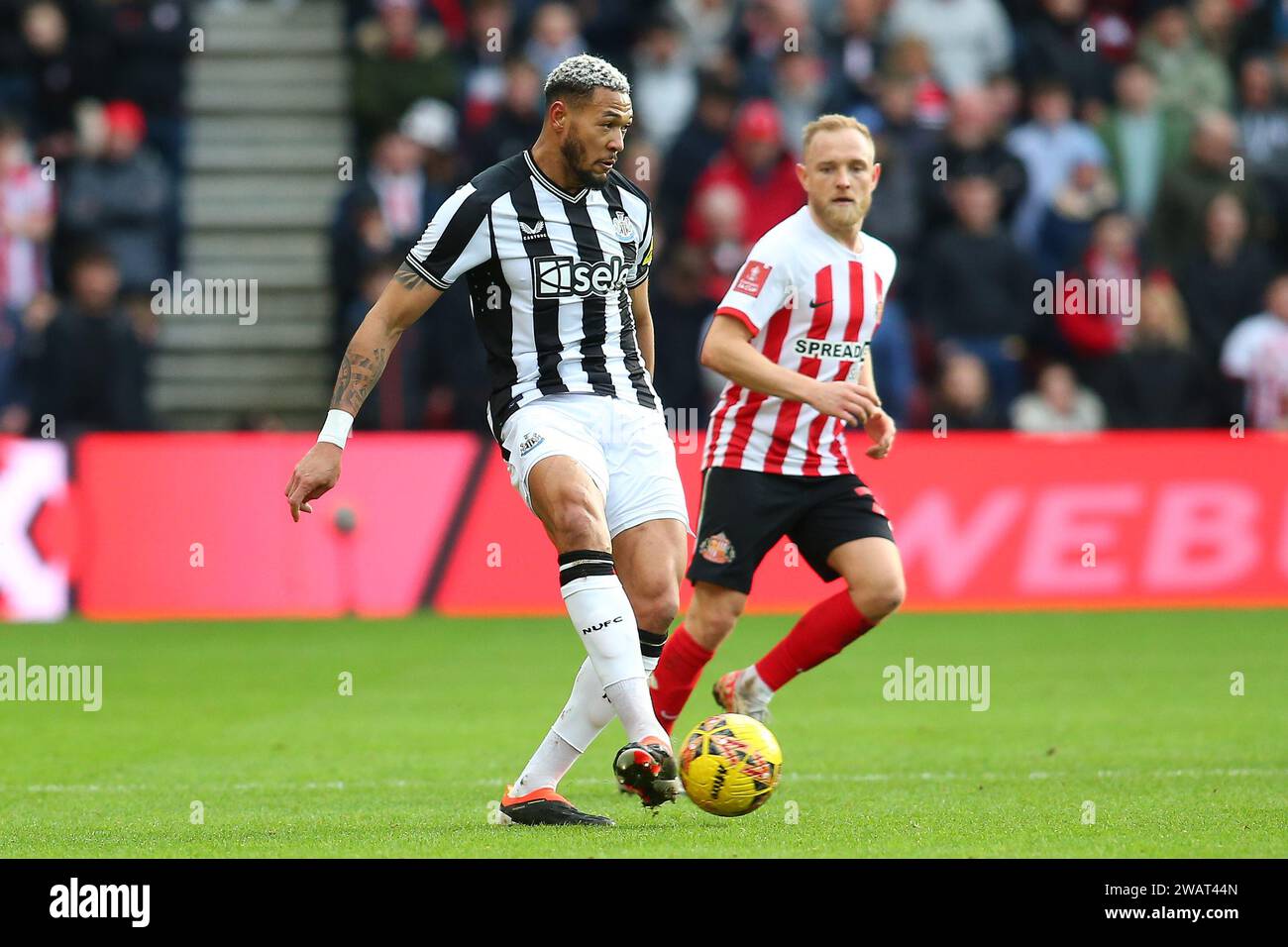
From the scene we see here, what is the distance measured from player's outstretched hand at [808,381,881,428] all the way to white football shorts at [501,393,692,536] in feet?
1.86

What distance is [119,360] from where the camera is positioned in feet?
50.7

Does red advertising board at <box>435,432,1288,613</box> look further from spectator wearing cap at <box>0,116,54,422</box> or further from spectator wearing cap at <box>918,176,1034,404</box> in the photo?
spectator wearing cap at <box>0,116,54,422</box>

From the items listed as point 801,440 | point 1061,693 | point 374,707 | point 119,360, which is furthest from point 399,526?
point 801,440

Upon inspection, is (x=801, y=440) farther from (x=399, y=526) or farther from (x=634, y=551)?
(x=399, y=526)

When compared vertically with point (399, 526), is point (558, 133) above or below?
above

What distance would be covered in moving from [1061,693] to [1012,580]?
4.05 m

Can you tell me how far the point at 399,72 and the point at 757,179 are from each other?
145 inches

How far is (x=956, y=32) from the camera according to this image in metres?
17.8

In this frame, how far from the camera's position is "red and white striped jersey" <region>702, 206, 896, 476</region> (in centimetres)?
Result: 738

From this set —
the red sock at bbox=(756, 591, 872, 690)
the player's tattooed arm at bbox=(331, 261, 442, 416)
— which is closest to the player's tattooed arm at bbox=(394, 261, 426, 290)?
the player's tattooed arm at bbox=(331, 261, 442, 416)

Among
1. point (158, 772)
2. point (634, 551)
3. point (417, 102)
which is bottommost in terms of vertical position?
point (158, 772)

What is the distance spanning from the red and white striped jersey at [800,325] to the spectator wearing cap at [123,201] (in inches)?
394

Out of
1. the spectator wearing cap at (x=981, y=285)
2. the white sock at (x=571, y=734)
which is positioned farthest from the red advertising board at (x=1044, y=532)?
the white sock at (x=571, y=734)

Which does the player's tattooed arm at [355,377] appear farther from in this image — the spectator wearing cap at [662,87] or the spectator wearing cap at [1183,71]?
the spectator wearing cap at [1183,71]
